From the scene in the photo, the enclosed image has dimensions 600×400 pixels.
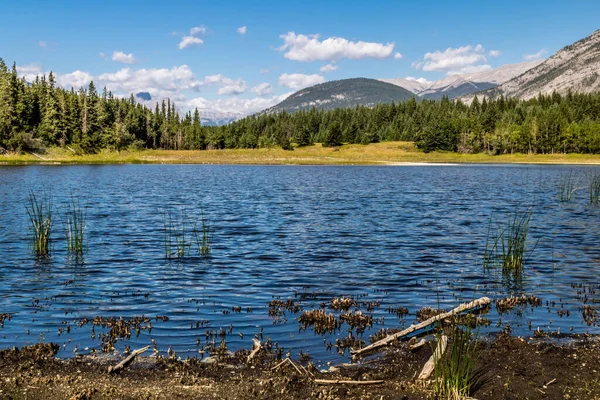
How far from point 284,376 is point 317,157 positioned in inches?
6293

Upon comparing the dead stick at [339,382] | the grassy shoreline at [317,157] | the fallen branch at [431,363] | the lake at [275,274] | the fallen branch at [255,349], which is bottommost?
the lake at [275,274]

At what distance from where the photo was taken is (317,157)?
6663 inches

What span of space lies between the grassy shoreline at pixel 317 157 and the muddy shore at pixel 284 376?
131 meters

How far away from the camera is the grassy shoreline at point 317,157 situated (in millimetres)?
145125

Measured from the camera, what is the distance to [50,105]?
5595 inches

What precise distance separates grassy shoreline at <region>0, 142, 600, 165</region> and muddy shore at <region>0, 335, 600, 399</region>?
5163 inches

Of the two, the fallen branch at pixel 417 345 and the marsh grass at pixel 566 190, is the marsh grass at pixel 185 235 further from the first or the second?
the marsh grass at pixel 566 190

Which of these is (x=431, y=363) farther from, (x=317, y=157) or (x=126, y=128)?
(x=126, y=128)

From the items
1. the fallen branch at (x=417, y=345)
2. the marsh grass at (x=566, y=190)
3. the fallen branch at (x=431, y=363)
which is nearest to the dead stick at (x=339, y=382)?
the fallen branch at (x=431, y=363)

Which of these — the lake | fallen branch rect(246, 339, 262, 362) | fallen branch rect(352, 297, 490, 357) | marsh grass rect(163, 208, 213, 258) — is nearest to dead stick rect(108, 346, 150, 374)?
the lake

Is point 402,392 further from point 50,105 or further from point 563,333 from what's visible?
point 50,105

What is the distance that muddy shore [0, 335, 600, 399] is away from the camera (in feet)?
31.2

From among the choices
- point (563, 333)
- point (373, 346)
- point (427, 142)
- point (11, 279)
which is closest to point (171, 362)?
point (373, 346)

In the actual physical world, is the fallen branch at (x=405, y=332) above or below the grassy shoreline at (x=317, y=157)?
below
